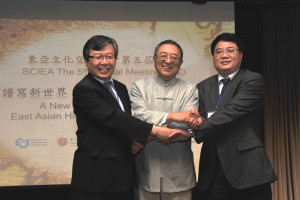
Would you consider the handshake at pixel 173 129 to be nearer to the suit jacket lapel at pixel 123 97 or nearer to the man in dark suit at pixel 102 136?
the man in dark suit at pixel 102 136

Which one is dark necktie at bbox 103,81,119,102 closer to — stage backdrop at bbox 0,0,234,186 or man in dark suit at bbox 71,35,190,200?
man in dark suit at bbox 71,35,190,200

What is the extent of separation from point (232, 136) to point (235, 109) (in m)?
0.16

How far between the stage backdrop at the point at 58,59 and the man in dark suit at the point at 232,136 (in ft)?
4.45

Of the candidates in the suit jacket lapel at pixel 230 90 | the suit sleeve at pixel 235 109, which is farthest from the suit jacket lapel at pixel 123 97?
the suit jacket lapel at pixel 230 90

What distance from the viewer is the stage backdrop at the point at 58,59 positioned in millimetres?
3324

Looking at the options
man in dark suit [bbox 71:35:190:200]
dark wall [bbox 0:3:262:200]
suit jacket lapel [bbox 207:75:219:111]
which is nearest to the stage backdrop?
dark wall [bbox 0:3:262:200]

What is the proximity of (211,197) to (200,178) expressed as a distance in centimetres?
13

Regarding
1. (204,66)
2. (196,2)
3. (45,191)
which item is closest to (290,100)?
(204,66)

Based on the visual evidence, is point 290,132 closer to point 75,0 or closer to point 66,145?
point 66,145

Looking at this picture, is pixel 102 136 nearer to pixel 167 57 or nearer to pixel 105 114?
pixel 105 114

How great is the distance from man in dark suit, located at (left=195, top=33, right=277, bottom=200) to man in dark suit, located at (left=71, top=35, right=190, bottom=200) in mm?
288

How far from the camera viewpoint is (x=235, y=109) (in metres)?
2.03

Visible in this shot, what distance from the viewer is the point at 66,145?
3402 millimetres

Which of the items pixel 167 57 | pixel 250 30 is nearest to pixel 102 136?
pixel 167 57
